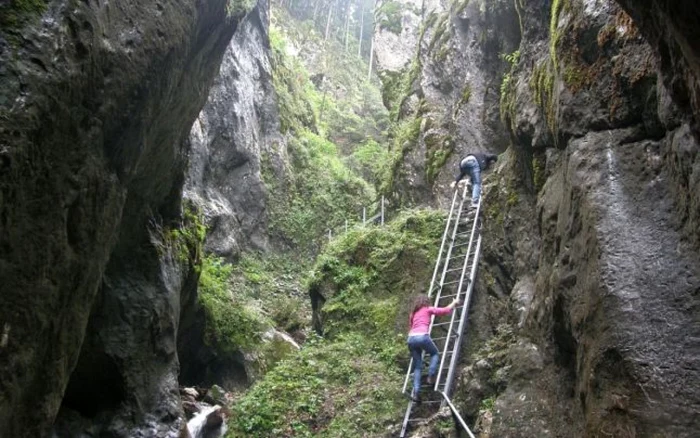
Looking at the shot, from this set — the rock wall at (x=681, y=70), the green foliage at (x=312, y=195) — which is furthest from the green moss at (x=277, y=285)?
the rock wall at (x=681, y=70)

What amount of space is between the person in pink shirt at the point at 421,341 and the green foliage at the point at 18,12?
668 cm

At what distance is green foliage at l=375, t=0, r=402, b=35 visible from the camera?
100 ft

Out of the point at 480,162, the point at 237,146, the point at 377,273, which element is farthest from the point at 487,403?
the point at 237,146

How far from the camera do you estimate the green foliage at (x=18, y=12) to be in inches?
169

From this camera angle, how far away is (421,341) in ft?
30.1

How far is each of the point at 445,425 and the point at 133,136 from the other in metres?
5.42

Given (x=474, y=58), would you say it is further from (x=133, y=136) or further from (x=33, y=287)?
(x=33, y=287)

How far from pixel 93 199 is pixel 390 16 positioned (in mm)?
27273

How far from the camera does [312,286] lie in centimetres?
1426

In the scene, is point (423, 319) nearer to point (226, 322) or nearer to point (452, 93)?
point (226, 322)

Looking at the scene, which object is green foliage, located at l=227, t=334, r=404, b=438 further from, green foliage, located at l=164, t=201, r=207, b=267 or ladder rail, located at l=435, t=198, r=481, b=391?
green foliage, located at l=164, t=201, r=207, b=267

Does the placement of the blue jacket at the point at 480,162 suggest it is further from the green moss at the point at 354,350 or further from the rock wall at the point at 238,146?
the rock wall at the point at 238,146

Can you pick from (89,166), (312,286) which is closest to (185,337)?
(312,286)

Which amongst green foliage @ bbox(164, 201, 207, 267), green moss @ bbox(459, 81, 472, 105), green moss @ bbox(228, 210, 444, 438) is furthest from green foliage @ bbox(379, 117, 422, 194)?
green foliage @ bbox(164, 201, 207, 267)
